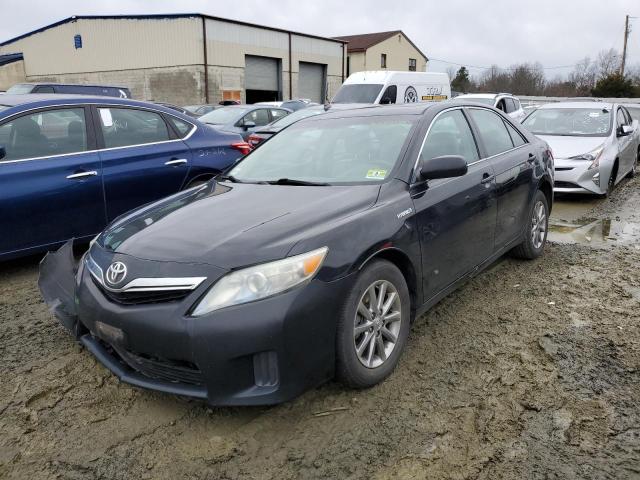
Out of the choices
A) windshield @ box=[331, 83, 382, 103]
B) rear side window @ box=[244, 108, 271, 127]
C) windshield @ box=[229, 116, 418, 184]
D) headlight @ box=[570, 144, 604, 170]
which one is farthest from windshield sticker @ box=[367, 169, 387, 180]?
windshield @ box=[331, 83, 382, 103]

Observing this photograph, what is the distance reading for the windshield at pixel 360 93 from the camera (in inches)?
643

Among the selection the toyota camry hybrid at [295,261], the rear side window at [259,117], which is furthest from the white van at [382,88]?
the toyota camry hybrid at [295,261]

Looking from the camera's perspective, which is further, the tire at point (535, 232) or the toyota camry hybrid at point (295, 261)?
the tire at point (535, 232)

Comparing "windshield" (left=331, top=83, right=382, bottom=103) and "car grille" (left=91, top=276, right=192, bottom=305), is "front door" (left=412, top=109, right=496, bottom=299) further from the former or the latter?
"windshield" (left=331, top=83, right=382, bottom=103)

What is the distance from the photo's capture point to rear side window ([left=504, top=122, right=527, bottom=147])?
4.90m

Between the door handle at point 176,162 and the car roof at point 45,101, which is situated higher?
the car roof at point 45,101

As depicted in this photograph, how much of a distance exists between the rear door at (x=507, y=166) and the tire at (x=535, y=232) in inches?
7.4

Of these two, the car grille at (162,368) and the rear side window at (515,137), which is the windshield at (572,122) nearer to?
the rear side window at (515,137)

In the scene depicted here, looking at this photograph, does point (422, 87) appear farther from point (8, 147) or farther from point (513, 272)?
point (8, 147)

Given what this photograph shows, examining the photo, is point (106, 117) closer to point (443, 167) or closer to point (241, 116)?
point (443, 167)

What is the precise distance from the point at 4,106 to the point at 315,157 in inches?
120

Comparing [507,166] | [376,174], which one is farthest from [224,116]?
[376,174]

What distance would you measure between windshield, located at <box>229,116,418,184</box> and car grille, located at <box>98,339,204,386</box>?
153cm

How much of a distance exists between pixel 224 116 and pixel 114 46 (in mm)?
23813
